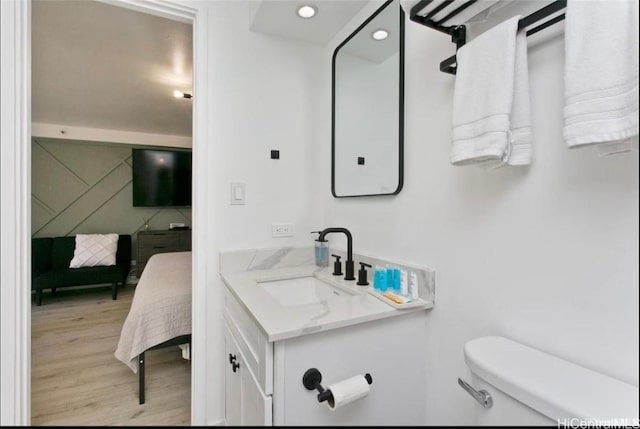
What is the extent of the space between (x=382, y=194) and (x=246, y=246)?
767 millimetres

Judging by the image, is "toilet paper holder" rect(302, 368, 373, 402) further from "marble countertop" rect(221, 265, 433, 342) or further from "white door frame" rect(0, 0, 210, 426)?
"white door frame" rect(0, 0, 210, 426)

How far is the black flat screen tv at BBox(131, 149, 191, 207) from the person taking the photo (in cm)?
444

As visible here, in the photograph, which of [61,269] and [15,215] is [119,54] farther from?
[61,269]

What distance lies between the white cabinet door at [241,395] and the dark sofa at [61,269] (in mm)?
3241

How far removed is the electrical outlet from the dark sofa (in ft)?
10.6

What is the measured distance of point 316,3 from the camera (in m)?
1.42

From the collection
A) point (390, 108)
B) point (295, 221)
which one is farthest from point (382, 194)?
point (295, 221)

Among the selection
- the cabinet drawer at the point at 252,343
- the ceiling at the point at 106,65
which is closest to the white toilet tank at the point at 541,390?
the cabinet drawer at the point at 252,343

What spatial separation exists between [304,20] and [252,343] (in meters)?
1.55

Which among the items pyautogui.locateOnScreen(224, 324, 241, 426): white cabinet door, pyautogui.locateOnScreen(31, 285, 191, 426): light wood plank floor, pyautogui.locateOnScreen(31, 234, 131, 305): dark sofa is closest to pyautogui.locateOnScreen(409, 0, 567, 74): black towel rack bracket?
pyautogui.locateOnScreen(224, 324, 241, 426): white cabinet door

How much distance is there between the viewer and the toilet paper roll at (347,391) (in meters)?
0.85

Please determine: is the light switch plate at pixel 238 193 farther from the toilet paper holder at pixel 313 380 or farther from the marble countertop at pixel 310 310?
the toilet paper holder at pixel 313 380

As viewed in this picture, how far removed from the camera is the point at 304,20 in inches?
60.7

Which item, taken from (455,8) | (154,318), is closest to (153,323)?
(154,318)
